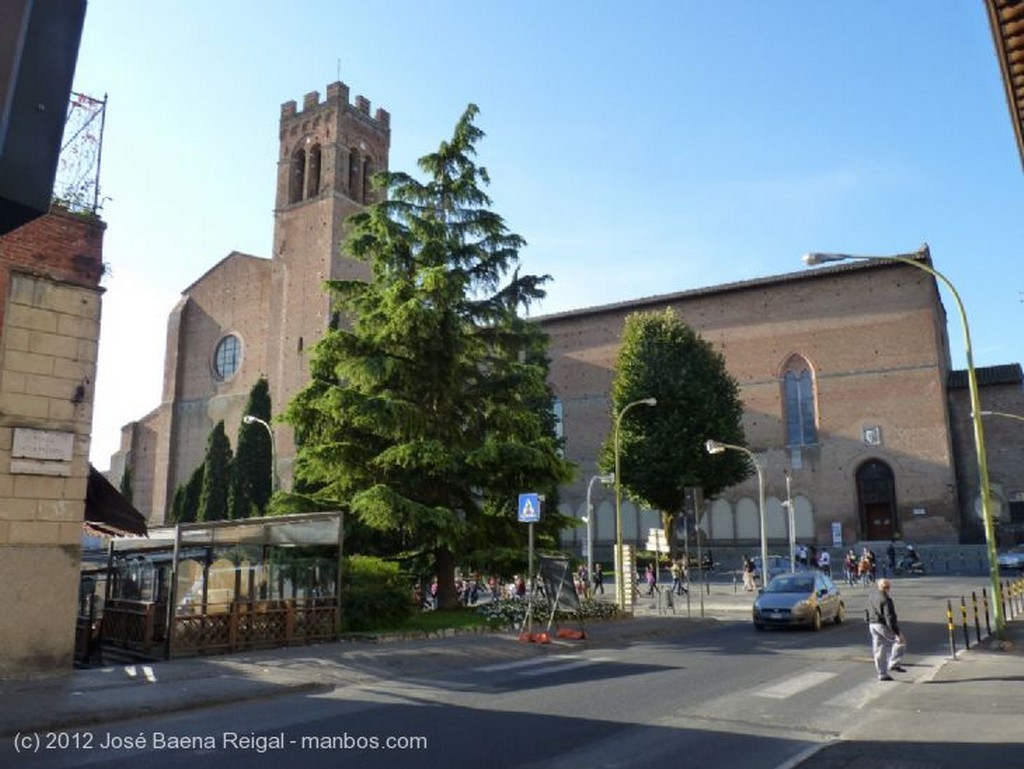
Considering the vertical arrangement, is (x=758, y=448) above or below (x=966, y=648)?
above

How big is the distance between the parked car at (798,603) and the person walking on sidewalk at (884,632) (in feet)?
23.6

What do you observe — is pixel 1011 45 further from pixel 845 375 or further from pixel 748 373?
pixel 748 373

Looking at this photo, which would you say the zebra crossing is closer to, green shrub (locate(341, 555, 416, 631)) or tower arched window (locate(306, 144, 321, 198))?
green shrub (locate(341, 555, 416, 631))

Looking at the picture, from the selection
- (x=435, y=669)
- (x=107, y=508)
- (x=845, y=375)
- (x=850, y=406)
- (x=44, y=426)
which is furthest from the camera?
(x=845, y=375)

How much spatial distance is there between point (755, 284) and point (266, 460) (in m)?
33.0

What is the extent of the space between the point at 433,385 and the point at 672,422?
70.7 feet

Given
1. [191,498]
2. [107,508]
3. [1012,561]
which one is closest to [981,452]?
[107,508]

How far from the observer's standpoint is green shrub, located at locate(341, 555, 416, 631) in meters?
17.8

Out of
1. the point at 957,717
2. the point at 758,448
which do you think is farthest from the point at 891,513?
the point at 957,717

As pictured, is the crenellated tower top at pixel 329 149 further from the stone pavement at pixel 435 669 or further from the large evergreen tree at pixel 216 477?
the stone pavement at pixel 435 669

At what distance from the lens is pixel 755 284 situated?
54906 millimetres

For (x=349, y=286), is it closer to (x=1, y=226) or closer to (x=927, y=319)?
(x=1, y=226)

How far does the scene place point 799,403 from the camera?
5347 cm

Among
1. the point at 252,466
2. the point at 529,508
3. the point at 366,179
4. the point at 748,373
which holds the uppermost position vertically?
the point at 366,179
